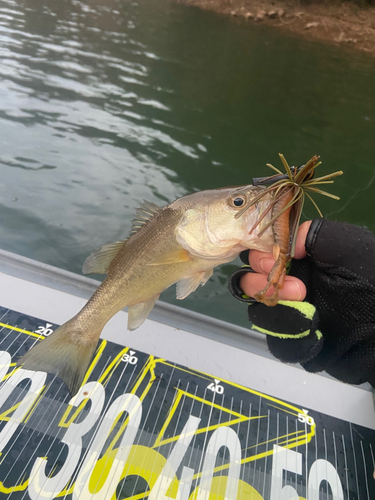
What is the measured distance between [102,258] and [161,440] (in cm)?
105

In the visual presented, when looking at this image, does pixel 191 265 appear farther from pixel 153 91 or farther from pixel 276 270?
pixel 153 91

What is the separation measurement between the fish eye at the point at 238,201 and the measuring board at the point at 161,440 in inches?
44.9

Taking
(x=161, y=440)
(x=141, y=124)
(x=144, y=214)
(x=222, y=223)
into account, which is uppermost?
(x=141, y=124)

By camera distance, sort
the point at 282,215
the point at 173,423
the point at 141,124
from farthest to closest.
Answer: the point at 141,124 → the point at 173,423 → the point at 282,215

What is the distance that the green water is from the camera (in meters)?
4.43

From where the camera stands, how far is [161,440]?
5.50 ft

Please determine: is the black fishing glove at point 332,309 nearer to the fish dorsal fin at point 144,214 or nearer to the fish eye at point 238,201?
the fish eye at point 238,201

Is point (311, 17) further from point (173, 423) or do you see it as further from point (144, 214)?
point (173, 423)

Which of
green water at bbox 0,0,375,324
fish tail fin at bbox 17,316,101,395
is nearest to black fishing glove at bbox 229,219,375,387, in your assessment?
fish tail fin at bbox 17,316,101,395

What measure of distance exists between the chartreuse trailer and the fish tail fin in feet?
0.74

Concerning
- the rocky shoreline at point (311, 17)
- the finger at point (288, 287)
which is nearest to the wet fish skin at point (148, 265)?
the finger at point (288, 287)

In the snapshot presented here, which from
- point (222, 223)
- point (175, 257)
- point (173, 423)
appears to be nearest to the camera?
point (222, 223)

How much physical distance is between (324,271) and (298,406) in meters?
0.91

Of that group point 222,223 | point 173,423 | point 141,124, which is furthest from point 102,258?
point 141,124
